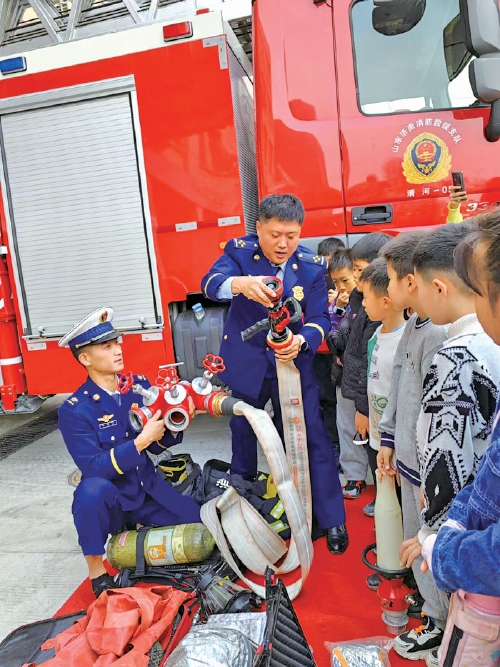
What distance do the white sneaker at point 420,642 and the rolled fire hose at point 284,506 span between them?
0.41 meters

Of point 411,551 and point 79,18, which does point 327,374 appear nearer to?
point 411,551

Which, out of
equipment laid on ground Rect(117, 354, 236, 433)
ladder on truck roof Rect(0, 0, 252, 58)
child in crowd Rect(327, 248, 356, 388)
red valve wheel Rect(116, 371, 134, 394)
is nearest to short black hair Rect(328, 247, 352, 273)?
child in crowd Rect(327, 248, 356, 388)

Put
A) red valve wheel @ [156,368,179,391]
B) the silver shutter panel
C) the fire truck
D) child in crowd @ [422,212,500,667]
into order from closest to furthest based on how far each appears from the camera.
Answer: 1. child in crowd @ [422,212,500,667]
2. red valve wheel @ [156,368,179,391]
3. the fire truck
4. the silver shutter panel

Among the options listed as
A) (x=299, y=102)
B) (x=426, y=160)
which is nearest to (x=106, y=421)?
(x=299, y=102)

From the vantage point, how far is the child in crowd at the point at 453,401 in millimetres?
1230

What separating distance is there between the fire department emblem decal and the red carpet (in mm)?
1832

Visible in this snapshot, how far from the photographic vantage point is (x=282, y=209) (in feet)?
7.04

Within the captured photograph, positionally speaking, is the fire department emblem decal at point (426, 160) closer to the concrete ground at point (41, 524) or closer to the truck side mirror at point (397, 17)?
the truck side mirror at point (397, 17)

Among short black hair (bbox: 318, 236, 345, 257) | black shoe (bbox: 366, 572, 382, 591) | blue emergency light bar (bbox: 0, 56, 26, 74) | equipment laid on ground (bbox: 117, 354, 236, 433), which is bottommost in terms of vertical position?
black shoe (bbox: 366, 572, 382, 591)

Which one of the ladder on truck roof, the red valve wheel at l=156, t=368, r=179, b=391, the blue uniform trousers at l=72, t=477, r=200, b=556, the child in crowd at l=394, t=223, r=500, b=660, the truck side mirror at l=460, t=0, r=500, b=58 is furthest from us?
the ladder on truck roof

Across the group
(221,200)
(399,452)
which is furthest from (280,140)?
(399,452)

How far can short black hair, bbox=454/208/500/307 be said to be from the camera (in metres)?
0.91

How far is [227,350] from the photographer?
2369 millimetres

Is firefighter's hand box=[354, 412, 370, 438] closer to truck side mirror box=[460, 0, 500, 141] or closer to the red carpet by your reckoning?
the red carpet
